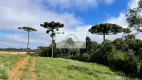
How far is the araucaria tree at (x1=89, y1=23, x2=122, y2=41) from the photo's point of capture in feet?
210

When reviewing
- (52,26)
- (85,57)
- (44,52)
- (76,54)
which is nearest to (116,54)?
(85,57)

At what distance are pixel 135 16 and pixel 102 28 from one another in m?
29.8

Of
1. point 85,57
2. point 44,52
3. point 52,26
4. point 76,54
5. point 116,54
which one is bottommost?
point 85,57

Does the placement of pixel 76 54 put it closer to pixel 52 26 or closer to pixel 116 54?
pixel 52 26

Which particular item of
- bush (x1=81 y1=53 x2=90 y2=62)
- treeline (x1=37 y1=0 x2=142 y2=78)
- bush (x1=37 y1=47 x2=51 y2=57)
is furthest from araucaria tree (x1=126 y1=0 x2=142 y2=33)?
bush (x1=37 y1=47 x2=51 y2=57)

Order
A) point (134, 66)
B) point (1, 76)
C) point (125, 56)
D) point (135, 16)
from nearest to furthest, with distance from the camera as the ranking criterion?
1. point (1, 76)
2. point (135, 16)
3. point (134, 66)
4. point (125, 56)

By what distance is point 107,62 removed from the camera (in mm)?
48531

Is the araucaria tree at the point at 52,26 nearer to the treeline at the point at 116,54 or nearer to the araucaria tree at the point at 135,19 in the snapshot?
the treeline at the point at 116,54

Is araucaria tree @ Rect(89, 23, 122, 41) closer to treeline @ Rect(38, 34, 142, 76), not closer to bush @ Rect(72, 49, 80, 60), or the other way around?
treeline @ Rect(38, 34, 142, 76)

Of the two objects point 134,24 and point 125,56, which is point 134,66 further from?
point 134,24

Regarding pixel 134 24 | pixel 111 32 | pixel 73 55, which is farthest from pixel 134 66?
pixel 111 32

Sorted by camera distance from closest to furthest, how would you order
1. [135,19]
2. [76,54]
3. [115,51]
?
[135,19] < [115,51] < [76,54]

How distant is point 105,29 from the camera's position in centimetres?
6475

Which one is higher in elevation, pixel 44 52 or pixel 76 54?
pixel 44 52
